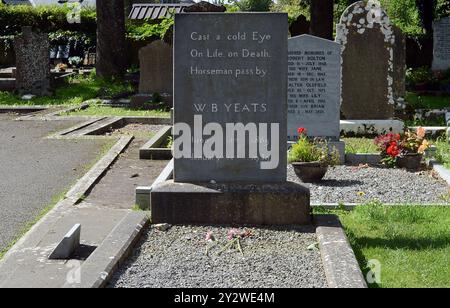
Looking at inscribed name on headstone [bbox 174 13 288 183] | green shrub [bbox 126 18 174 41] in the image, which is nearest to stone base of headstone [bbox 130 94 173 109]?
green shrub [bbox 126 18 174 41]

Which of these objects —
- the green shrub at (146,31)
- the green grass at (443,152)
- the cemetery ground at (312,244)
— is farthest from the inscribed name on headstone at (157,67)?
the green shrub at (146,31)

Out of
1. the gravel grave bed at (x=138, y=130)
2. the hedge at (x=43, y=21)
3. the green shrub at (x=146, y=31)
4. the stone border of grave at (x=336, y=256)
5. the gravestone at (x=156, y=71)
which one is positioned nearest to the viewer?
the stone border of grave at (x=336, y=256)

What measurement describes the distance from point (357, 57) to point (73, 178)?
17.5 feet

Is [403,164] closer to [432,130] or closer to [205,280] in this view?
[432,130]

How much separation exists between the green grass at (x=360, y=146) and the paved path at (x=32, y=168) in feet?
11.7

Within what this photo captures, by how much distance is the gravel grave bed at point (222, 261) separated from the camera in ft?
16.4

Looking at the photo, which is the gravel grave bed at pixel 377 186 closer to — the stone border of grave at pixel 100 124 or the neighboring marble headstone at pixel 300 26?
the stone border of grave at pixel 100 124

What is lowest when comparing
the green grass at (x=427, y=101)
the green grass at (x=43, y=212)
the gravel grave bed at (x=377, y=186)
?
the green grass at (x=43, y=212)

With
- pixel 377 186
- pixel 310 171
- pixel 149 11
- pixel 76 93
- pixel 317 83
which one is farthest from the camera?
pixel 149 11

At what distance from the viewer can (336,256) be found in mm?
5328

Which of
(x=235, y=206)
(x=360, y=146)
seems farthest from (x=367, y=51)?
(x=235, y=206)

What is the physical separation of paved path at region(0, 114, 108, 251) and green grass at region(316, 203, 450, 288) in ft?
9.39

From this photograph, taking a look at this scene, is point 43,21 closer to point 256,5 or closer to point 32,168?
point 32,168

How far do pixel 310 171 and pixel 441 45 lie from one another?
64.0ft
